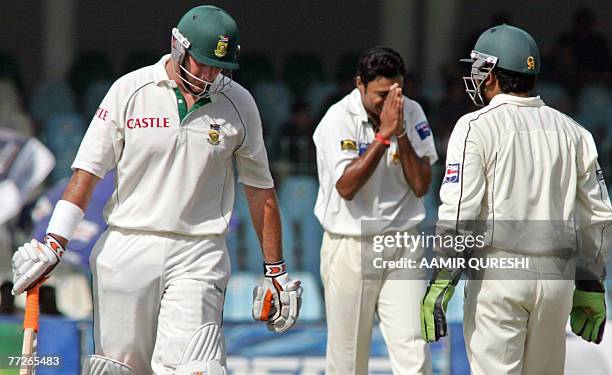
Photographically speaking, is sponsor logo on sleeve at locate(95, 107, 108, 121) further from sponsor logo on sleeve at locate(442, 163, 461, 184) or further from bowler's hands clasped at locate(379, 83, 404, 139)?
bowler's hands clasped at locate(379, 83, 404, 139)

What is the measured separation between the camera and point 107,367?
5.29m

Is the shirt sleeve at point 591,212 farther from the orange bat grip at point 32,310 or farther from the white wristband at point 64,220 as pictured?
the orange bat grip at point 32,310

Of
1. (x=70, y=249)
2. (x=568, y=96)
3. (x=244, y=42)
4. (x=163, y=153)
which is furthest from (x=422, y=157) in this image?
(x=244, y=42)

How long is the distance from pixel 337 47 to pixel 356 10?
1.45 ft

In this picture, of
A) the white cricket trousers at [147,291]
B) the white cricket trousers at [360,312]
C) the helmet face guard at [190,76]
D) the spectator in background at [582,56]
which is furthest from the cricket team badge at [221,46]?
the spectator in background at [582,56]

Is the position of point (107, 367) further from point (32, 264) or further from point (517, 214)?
point (517, 214)

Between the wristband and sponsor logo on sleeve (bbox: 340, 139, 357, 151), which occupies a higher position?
sponsor logo on sleeve (bbox: 340, 139, 357, 151)

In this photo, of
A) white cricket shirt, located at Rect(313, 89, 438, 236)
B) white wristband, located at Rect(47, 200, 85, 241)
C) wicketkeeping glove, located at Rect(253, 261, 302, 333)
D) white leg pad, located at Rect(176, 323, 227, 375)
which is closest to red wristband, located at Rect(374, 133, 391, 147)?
white cricket shirt, located at Rect(313, 89, 438, 236)

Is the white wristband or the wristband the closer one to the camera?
the white wristband

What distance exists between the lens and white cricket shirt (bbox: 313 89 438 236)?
263 inches

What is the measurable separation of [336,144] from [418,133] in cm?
46

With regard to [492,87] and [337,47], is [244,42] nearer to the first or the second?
[337,47]

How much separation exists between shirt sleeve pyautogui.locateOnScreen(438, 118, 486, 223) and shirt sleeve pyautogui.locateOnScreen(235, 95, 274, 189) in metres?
0.85

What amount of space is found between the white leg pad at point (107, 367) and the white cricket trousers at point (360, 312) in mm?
1609
